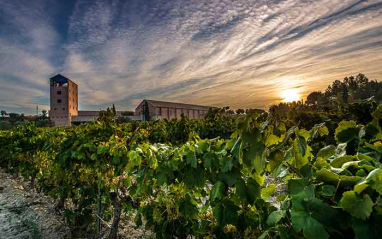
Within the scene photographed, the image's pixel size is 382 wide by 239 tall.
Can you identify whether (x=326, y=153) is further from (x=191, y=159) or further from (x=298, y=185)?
(x=191, y=159)

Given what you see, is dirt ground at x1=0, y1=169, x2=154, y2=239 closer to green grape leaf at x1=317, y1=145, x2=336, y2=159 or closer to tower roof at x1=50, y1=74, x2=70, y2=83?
green grape leaf at x1=317, y1=145, x2=336, y2=159

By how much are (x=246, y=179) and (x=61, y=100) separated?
206 ft

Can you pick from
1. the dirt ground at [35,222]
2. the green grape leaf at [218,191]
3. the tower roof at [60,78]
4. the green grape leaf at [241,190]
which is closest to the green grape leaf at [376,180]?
the green grape leaf at [241,190]

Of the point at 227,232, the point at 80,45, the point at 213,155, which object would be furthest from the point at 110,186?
the point at 80,45

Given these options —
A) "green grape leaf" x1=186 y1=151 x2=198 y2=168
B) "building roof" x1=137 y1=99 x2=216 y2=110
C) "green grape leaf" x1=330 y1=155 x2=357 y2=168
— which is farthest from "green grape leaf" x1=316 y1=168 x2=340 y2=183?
"building roof" x1=137 y1=99 x2=216 y2=110

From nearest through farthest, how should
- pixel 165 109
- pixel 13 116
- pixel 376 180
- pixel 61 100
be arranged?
pixel 376 180
pixel 61 100
pixel 165 109
pixel 13 116

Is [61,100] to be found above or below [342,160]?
above

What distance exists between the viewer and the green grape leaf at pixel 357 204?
2.04 ft

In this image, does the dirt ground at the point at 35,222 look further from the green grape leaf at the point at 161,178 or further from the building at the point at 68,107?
the building at the point at 68,107

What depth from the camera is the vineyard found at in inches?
28.1

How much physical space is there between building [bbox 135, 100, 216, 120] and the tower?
1686cm

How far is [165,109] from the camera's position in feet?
186

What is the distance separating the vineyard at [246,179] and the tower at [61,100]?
187ft

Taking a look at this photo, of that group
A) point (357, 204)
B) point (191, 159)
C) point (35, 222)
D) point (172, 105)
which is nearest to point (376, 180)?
point (357, 204)
